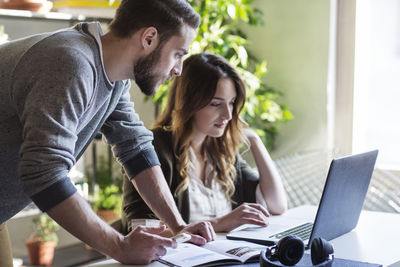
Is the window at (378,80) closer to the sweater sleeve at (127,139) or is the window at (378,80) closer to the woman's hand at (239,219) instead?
the woman's hand at (239,219)

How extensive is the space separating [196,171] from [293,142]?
55.3 inches

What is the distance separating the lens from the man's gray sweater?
4.34ft

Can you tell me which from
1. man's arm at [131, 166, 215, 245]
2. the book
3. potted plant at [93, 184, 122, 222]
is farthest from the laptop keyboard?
potted plant at [93, 184, 122, 222]

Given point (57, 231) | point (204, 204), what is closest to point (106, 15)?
point (57, 231)

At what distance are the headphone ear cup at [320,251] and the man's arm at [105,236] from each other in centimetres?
34

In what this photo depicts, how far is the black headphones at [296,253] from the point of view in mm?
1394

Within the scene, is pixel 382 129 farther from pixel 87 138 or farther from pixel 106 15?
pixel 87 138

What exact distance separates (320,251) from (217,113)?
103cm

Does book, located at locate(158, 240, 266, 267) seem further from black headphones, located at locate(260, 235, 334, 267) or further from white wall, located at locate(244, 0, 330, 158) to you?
white wall, located at locate(244, 0, 330, 158)

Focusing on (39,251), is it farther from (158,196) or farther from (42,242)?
(158,196)

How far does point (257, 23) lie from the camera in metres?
3.62

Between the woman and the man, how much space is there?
48cm

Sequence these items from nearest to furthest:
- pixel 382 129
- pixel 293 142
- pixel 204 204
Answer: pixel 204 204 → pixel 382 129 → pixel 293 142

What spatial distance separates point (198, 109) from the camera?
233 cm
